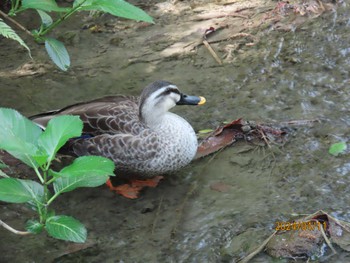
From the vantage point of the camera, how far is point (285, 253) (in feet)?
12.1

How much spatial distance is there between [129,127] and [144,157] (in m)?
0.26

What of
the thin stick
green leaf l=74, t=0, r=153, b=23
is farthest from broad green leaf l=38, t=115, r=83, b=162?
the thin stick

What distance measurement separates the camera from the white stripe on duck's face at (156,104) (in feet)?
15.1

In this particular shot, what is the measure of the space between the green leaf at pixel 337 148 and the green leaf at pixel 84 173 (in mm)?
2192

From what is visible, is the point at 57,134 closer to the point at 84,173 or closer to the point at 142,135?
the point at 84,173

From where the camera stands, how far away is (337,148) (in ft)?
15.2

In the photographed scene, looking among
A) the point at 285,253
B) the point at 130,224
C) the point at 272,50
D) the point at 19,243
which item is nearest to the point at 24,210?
the point at 19,243

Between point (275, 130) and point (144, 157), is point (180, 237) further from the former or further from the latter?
point (275, 130)

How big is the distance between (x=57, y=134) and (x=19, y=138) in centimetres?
18

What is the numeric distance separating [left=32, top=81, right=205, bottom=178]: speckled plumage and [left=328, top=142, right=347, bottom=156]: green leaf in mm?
1028

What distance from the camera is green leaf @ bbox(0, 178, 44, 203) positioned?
2.81 meters

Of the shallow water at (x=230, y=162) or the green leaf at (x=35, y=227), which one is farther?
the shallow water at (x=230, y=162)

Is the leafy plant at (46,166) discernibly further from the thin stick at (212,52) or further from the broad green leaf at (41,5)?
the thin stick at (212,52)

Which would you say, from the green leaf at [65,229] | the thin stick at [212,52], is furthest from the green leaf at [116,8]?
the thin stick at [212,52]
